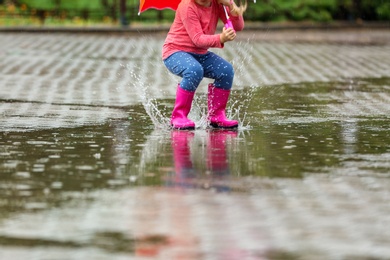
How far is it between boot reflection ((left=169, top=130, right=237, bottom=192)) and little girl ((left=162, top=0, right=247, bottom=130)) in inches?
11.0

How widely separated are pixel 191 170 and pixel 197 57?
2473mm

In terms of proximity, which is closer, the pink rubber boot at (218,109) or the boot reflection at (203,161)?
the boot reflection at (203,161)

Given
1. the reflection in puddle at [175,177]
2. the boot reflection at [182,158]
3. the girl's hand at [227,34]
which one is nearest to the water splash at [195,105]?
the reflection in puddle at [175,177]

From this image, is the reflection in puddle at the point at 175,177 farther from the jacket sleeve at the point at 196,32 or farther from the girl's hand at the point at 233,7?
the girl's hand at the point at 233,7

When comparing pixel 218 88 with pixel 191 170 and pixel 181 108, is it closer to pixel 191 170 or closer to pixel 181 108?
pixel 181 108

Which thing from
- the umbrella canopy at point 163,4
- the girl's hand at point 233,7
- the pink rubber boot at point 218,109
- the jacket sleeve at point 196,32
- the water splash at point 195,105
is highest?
the girl's hand at point 233,7

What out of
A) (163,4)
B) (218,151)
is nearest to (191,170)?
(218,151)

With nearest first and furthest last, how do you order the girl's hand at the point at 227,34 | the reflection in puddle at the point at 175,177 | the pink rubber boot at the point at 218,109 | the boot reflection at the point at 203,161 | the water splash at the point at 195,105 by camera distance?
the reflection in puddle at the point at 175,177, the boot reflection at the point at 203,161, the girl's hand at the point at 227,34, the pink rubber boot at the point at 218,109, the water splash at the point at 195,105

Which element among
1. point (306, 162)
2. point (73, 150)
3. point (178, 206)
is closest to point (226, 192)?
point (178, 206)

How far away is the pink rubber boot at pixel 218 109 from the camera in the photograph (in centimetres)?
936

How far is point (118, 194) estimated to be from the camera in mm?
6227

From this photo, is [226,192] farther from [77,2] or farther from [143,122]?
[77,2]

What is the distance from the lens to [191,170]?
7074 mm

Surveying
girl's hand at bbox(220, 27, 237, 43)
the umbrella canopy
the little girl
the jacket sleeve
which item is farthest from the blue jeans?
the umbrella canopy
